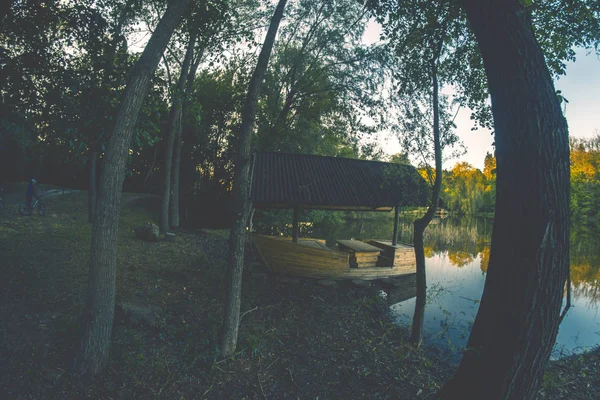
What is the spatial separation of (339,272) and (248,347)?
5.15 metres

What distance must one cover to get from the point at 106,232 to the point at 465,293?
11.8 m

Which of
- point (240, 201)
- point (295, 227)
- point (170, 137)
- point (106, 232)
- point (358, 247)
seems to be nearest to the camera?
point (106, 232)

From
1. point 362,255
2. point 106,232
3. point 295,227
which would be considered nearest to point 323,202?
point 295,227

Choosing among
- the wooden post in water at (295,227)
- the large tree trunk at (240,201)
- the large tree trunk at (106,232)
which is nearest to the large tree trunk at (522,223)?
the large tree trunk at (240,201)

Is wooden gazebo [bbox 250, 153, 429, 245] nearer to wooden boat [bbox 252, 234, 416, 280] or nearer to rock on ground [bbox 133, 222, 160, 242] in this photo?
wooden boat [bbox 252, 234, 416, 280]

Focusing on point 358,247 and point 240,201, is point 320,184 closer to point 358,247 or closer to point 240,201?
point 358,247

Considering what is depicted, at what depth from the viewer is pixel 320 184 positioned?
997 cm

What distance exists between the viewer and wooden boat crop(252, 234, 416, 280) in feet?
29.3

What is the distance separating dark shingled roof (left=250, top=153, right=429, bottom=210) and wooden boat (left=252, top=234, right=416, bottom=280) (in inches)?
53.2

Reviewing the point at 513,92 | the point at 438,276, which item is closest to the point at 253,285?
the point at 513,92

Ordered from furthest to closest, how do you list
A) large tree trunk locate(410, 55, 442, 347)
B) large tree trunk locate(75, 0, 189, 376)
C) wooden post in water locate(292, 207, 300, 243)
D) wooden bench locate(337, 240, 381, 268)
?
wooden bench locate(337, 240, 381, 268) → wooden post in water locate(292, 207, 300, 243) → large tree trunk locate(410, 55, 442, 347) → large tree trunk locate(75, 0, 189, 376)

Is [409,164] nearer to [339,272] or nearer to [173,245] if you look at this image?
[339,272]

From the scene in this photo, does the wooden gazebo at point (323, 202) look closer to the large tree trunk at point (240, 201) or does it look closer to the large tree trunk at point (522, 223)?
the large tree trunk at point (240, 201)

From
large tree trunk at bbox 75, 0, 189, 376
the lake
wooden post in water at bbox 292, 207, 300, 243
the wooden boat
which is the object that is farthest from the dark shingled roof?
large tree trunk at bbox 75, 0, 189, 376
